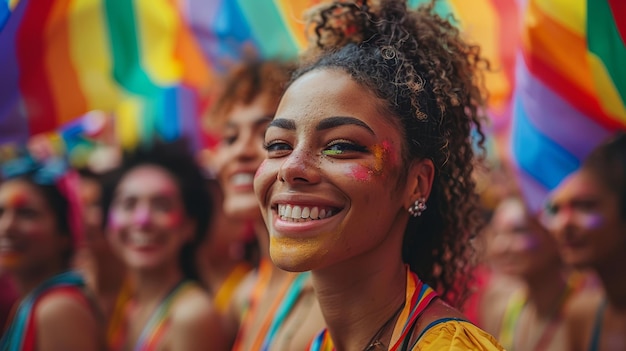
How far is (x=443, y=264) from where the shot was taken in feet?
9.06

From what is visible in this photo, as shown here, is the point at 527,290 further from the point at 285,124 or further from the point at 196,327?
the point at 285,124

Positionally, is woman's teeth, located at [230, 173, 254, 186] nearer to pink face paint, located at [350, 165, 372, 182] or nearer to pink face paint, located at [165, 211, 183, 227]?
pink face paint, located at [165, 211, 183, 227]

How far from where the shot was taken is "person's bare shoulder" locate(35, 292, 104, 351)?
13.8 feet

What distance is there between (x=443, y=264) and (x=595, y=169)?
1.83 metres

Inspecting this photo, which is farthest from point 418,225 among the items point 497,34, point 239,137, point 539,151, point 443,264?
point 497,34

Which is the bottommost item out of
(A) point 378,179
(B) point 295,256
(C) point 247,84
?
(C) point 247,84

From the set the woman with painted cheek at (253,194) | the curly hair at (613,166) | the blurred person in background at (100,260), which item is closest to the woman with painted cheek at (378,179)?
the woman with painted cheek at (253,194)

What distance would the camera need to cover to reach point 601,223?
412 centimetres

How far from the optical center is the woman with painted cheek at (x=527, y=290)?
193 inches

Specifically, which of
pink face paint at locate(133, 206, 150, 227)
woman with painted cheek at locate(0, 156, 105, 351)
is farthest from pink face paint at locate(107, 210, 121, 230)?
woman with painted cheek at locate(0, 156, 105, 351)

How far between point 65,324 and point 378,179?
2708 millimetres

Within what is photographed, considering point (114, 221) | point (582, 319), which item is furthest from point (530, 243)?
Result: point (114, 221)

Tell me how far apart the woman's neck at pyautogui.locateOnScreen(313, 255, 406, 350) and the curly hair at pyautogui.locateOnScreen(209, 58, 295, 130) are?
6.29ft

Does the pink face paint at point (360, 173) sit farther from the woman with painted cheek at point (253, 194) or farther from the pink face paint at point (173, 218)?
the pink face paint at point (173, 218)
